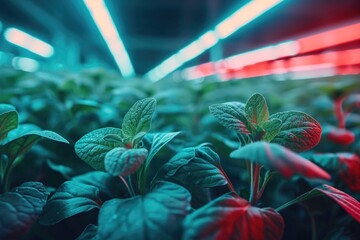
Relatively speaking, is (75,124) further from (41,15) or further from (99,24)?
(41,15)

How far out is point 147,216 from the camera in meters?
0.38

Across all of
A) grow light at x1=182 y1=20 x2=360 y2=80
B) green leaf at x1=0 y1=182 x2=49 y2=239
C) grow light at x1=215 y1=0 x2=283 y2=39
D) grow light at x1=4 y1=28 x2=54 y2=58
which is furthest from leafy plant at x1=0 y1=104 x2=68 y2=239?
grow light at x1=4 y1=28 x2=54 y2=58

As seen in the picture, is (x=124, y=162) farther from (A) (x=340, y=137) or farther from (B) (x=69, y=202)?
(A) (x=340, y=137)

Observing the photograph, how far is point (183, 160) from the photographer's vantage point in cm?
49

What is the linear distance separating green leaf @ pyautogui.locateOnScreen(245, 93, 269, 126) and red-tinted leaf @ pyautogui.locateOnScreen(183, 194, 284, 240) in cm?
17

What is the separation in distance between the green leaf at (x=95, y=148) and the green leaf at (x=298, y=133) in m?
0.30

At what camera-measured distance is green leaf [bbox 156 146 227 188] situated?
0.48m

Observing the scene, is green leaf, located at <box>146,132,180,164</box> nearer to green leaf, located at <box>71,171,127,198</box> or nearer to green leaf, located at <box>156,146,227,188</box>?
green leaf, located at <box>156,146,227,188</box>

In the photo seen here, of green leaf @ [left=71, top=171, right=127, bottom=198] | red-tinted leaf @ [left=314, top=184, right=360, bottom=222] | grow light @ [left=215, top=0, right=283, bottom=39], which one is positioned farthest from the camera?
grow light @ [left=215, top=0, right=283, bottom=39]

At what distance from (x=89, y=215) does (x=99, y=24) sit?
10.1 feet

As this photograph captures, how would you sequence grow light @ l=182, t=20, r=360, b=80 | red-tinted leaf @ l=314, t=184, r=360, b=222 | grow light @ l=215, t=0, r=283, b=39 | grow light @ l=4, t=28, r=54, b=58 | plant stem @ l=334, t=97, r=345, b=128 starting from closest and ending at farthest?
1. red-tinted leaf @ l=314, t=184, r=360, b=222
2. plant stem @ l=334, t=97, r=345, b=128
3. grow light @ l=215, t=0, r=283, b=39
4. grow light @ l=182, t=20, r=360, b=80
5. grow light @ l=4, t=28, r=54, b=58

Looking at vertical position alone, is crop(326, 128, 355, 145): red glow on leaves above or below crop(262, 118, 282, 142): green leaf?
below

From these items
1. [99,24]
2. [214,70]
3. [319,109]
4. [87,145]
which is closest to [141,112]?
[87,145]

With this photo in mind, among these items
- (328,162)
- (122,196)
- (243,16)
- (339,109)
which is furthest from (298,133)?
(243,16)
